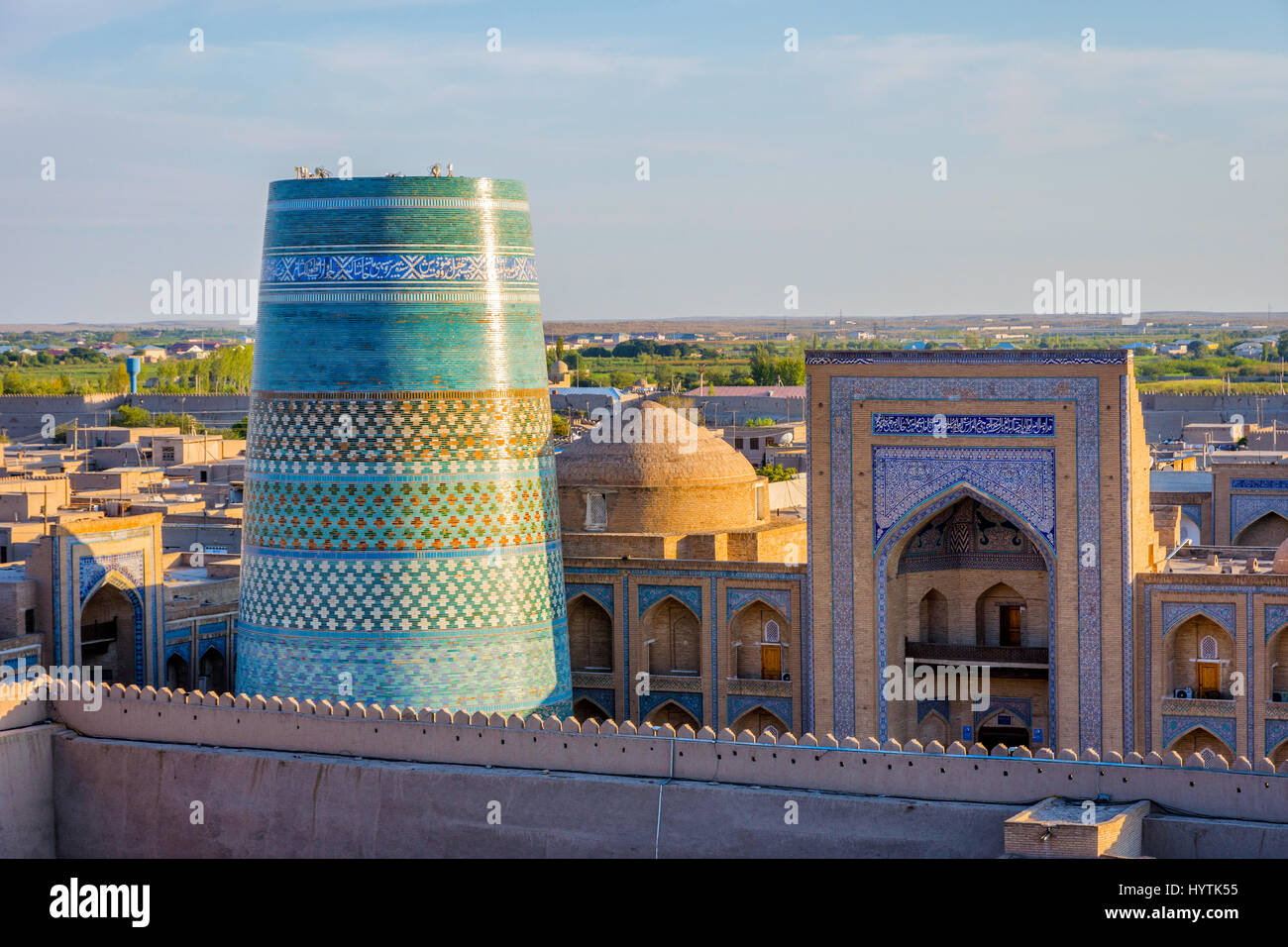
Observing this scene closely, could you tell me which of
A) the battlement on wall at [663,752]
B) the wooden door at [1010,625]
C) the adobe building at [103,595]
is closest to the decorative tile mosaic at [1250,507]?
the wooden door at [1010,625]

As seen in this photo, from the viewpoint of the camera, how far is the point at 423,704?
51.9ft

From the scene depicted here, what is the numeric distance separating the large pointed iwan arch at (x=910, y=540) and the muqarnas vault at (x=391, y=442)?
3580 millimetres

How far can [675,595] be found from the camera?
19.3 meters

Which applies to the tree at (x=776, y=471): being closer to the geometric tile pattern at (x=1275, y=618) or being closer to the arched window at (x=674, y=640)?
the arched window at (x=674, y=640)

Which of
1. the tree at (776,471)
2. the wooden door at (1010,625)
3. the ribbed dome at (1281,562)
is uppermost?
the tree at (776,471)

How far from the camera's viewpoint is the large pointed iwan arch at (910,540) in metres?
17.5

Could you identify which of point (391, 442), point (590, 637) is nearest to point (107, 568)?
point (391, 442)

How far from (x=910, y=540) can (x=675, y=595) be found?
244 centimetres
